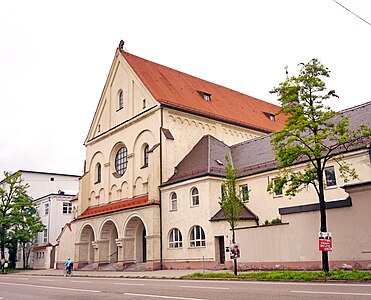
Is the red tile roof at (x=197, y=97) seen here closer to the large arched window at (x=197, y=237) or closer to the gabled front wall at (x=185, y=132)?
the gabled front wall at (x=185, y=132)

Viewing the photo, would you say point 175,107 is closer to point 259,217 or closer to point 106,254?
point 259,217

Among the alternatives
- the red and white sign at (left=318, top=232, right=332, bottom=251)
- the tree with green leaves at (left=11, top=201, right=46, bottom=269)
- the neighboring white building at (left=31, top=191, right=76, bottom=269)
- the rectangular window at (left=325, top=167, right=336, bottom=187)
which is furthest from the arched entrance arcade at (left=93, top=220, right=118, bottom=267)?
the red and white sign at (left=318, top=232, right=332, bottom=251)

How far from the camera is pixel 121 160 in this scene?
39.8m

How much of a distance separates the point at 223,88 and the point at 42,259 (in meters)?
29.4

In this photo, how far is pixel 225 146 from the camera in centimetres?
3544

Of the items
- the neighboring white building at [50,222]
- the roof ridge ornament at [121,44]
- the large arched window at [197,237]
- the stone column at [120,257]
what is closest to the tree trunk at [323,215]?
the large arched window at [197,237]

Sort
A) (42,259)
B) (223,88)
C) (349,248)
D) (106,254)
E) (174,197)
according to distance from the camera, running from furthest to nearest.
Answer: (42,259), (223,88), (106,254), (174,197), (349,248)

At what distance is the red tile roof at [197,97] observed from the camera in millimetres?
36625

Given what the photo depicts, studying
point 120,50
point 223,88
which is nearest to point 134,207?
point 120,50

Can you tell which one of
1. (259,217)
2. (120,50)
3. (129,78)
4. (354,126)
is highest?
(120,50)

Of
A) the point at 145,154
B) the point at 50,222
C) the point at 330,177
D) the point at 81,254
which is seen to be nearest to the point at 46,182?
the point at 50,222

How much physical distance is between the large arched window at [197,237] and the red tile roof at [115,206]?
4077mm

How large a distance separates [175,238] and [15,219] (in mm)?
24110

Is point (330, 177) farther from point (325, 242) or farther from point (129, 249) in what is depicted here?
point (129, 249)
